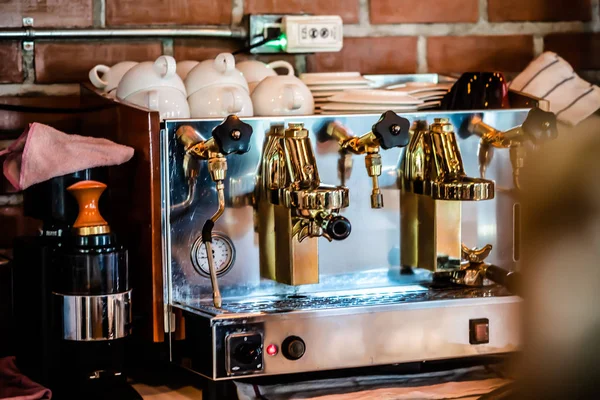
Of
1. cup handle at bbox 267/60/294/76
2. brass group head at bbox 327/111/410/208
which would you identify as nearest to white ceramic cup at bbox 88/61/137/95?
cup handle at bbox 267/60/294/76

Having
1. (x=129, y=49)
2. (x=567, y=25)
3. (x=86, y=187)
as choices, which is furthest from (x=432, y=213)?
(x=567, y=25)

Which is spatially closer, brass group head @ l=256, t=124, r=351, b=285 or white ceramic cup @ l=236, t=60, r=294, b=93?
brass group head @ l=256, t=124, r=351, b=285

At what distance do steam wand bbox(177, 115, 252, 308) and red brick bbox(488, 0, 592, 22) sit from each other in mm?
721

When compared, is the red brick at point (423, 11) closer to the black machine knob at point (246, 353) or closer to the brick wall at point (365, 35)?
the brick wall at point (365, 35)

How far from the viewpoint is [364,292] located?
1110 mm

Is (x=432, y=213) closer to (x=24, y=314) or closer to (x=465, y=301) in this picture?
(x=465, y=301)

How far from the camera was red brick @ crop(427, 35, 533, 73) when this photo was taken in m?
1.54

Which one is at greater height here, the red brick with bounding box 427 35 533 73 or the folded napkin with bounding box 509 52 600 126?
the red brick with bounding box 427 35 533 73

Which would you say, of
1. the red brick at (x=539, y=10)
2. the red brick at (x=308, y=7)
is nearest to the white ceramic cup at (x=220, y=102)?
the red brick at (x=308, y=7)

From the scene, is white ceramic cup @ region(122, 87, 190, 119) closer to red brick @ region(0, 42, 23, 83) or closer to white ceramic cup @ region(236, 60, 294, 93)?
white ceramic cup @ region(236, 60, 294, 93)

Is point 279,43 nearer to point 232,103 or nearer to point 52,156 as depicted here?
point 232,103

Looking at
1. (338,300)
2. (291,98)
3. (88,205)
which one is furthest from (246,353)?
(291,98)

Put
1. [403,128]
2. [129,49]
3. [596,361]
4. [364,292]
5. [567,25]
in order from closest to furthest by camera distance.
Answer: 1. [596,361]
2. [403,128]
3. [364,292]
4. [129,49]
5. [567,25]

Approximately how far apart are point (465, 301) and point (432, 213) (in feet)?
0.40
